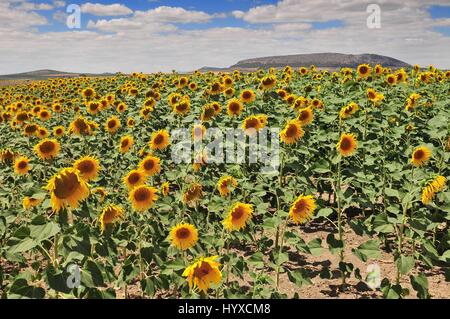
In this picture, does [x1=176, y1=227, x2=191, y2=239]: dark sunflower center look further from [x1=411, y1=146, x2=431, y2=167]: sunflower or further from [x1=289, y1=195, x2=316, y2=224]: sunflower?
[x1=411, y1=146, x2=431, y2=167]: sunflower

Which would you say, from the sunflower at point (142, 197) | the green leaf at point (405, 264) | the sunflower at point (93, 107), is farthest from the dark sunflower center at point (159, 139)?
the sunflower at point (93, 107)

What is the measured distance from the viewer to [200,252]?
470cm

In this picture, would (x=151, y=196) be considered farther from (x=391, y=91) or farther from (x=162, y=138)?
(x=391, y=91)

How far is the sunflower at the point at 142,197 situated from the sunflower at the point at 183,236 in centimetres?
51

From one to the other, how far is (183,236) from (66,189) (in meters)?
1.34

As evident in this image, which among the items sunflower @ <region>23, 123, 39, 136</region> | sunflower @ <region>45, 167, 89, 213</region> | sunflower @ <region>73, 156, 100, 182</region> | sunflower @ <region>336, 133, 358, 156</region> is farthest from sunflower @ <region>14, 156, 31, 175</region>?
sunflower @ <region>336, 133, 358, 156</region>

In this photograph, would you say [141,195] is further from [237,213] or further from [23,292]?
[23,292]

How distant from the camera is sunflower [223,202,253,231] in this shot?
14.5ft

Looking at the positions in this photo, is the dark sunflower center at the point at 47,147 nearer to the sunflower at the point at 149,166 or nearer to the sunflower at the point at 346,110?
the sunflower at the point at 149,166

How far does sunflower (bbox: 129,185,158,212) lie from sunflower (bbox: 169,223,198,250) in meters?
0.51

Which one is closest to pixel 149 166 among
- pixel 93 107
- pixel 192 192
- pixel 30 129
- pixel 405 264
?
pixel 192 192

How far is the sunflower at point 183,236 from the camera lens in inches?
175
